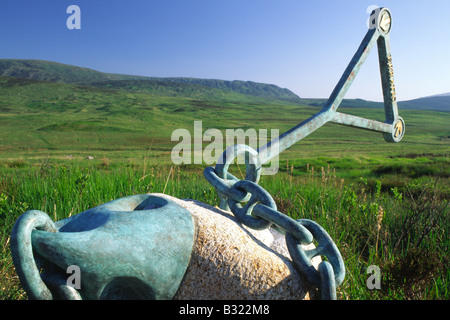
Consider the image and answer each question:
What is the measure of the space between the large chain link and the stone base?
8cm

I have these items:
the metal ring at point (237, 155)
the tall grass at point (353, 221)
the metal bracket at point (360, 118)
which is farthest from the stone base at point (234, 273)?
the tall grass at point (353, 221)

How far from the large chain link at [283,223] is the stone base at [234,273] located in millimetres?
80

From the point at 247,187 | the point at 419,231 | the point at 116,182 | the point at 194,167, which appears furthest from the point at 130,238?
the point at 194,167

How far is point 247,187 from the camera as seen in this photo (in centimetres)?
152

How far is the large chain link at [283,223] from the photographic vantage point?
4.49 feet

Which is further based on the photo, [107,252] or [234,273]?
[234,273]

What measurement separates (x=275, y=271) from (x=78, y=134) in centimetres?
3902

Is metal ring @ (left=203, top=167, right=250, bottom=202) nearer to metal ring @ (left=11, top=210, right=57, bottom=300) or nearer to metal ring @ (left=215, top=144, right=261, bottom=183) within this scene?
metal ring @ (left=215, top=144, right=261, bottom=183)

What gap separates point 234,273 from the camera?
145 centimetres

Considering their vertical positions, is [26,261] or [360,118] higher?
[360,118]

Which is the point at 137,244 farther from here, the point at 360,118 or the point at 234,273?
the point at 360,118

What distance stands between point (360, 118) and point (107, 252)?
1.87 meters

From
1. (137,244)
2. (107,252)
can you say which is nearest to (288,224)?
(137,244)
